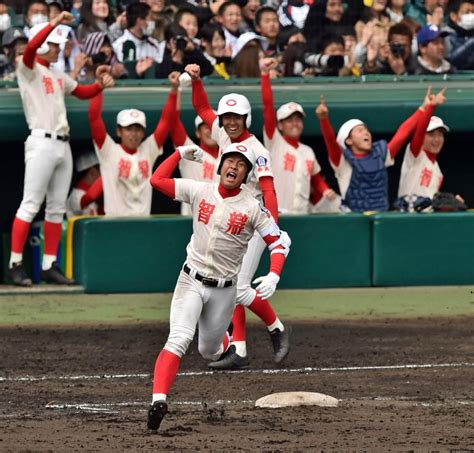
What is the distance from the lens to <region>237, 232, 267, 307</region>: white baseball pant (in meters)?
9.58

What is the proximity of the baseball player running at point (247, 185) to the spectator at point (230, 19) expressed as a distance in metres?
4.21

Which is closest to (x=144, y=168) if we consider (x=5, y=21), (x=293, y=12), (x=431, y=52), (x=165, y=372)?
(x=5, y=21)

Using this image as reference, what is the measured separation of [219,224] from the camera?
8008 millimetres

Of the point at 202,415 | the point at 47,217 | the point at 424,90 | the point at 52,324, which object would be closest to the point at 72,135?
the point at 47,217

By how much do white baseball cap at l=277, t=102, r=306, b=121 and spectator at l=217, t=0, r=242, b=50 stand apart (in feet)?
3.53

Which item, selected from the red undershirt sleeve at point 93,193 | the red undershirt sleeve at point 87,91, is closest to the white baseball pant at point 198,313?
the red undershirt sleeve at point 87,91

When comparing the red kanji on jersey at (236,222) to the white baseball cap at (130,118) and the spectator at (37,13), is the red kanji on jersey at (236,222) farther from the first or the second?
the spectator at (37,13)

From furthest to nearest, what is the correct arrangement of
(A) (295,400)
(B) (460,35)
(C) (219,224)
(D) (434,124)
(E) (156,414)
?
(B) (460,35)
(D) (434,124)
(A) (295,400)
(C) (219,224)
(E) (156,414)

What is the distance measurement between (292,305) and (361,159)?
5.46ft

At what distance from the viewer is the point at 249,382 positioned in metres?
9.15

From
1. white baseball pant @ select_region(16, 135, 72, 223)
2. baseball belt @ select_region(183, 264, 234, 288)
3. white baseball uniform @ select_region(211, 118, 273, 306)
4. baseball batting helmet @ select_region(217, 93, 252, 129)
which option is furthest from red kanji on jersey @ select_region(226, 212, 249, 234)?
white baseball pant @ select_region(16, 135, 72, 223)

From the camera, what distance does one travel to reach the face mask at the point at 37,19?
13141mm

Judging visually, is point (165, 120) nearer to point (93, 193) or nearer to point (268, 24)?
point (93, 193)

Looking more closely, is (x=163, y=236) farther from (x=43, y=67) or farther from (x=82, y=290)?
(x=43, y=67)
